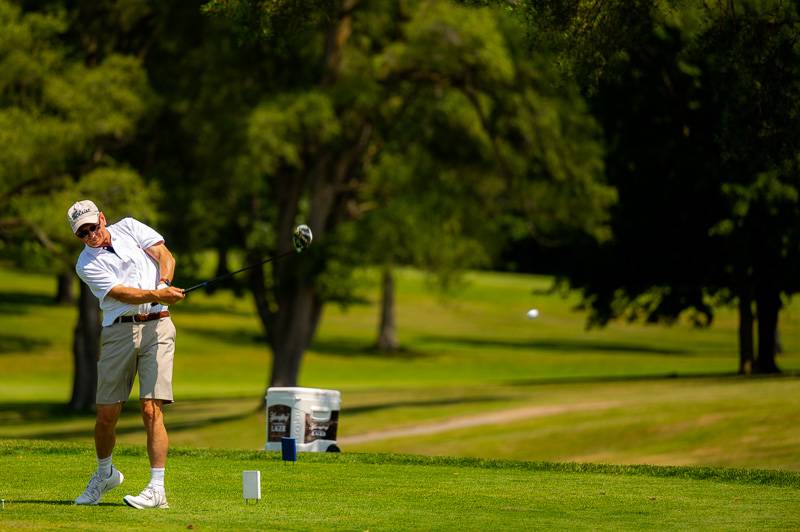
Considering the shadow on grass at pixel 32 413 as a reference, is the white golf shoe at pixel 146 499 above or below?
above

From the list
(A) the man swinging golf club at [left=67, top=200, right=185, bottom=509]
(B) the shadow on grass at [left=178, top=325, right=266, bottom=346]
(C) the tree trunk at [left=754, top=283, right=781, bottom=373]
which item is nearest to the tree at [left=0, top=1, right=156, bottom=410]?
(C) the tree trunk at [left=754, top=283, right=781, bottom=373]

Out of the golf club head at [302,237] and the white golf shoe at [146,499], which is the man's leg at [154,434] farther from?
the golf club head at [302,237]

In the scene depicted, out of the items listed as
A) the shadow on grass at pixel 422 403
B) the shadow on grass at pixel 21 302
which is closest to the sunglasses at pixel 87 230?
the shadow on grass at pixel 422 403

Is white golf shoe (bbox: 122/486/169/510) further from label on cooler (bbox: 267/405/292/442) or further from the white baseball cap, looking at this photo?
label on cooler (bbox: 267/405/292/442)

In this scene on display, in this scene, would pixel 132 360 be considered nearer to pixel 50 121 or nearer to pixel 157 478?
pixel 157 478

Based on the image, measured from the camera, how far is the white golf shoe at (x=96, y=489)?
34.2 feet

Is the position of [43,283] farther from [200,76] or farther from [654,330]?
[200,76]

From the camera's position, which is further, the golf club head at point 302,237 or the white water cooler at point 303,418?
the white water cooler at point 303,418

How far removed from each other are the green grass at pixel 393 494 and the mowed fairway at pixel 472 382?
8.80 metres

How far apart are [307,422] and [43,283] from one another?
61075mm

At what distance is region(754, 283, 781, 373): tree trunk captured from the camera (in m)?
38.6

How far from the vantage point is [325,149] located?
3366cm

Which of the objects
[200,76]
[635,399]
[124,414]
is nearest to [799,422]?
[635,399]

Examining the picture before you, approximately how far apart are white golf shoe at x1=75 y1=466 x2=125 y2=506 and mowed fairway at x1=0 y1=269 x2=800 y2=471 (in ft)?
43.4
